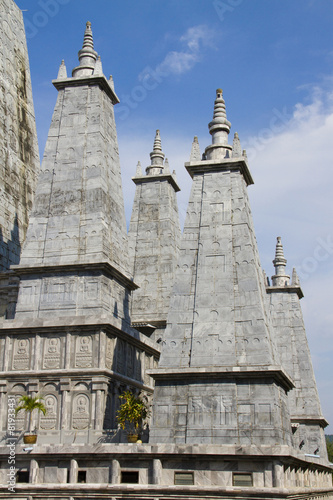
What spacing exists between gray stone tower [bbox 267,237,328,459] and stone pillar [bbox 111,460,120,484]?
→ 21.1 meters

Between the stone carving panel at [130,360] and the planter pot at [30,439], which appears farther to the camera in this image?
the stone carving panel at [130,360]

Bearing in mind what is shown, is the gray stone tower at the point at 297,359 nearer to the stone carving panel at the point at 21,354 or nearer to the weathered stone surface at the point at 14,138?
the weathered stone surface at the point at 14,138

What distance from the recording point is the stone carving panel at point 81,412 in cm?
2773

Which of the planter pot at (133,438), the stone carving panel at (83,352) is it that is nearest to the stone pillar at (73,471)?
the planter pot at (133,438)

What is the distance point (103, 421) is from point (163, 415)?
4.65m

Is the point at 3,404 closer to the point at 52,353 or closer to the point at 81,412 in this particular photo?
the point at 52,353

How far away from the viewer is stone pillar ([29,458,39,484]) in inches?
953

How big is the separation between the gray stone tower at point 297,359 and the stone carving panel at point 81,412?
60.4ft

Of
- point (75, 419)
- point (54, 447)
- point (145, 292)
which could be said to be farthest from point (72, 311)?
point (145, 292)

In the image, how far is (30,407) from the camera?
26.2 meters

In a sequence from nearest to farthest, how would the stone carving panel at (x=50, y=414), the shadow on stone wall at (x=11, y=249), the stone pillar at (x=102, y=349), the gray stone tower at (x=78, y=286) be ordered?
the stone carving panel at (x=50, y=414)
the gray stone tower at (x=78, y=286)
the stone pillar at (x=102, y=349)
the shadow on stone wall at (x=11, y=249)

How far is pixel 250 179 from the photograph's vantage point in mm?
29797

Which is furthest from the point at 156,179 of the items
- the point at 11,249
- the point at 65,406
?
the point at 65,406

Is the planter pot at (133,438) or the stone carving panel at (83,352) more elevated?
the stone carving panel at (83,352)
